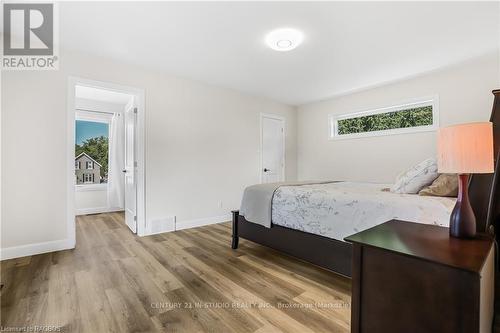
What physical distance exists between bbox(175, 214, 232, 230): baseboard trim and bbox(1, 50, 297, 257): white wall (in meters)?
0.06

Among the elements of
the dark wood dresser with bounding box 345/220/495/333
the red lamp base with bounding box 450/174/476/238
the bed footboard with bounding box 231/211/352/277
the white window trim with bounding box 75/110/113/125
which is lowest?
the bed footboard with bounding box 231/211/352/277

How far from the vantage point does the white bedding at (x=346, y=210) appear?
5.73ft

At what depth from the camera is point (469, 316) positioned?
0.87 metres

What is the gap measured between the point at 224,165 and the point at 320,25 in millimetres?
2729

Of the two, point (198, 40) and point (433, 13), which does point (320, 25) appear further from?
point (198, 40)

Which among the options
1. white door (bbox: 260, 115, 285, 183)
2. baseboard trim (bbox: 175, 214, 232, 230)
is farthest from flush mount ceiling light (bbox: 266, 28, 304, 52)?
baseboard trim (bbox: 175, 214, 232, 230)

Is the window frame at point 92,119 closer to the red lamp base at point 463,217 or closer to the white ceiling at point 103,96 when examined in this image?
the white ceiling at point 103,96

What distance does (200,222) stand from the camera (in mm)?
4074

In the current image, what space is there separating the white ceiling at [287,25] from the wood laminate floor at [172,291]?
244 cm

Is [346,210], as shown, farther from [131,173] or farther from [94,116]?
[94,116]

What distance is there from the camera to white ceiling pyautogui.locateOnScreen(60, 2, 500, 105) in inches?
84.9

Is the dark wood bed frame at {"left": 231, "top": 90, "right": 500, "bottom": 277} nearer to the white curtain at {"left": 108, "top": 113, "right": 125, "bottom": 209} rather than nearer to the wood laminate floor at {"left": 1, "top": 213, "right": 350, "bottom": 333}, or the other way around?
the wood laminate floor at {"left": 1, "top": 213, "right": 350, "bottom": 333}

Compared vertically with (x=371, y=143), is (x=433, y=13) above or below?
above

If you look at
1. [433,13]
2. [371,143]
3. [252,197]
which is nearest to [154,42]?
[252,197]
